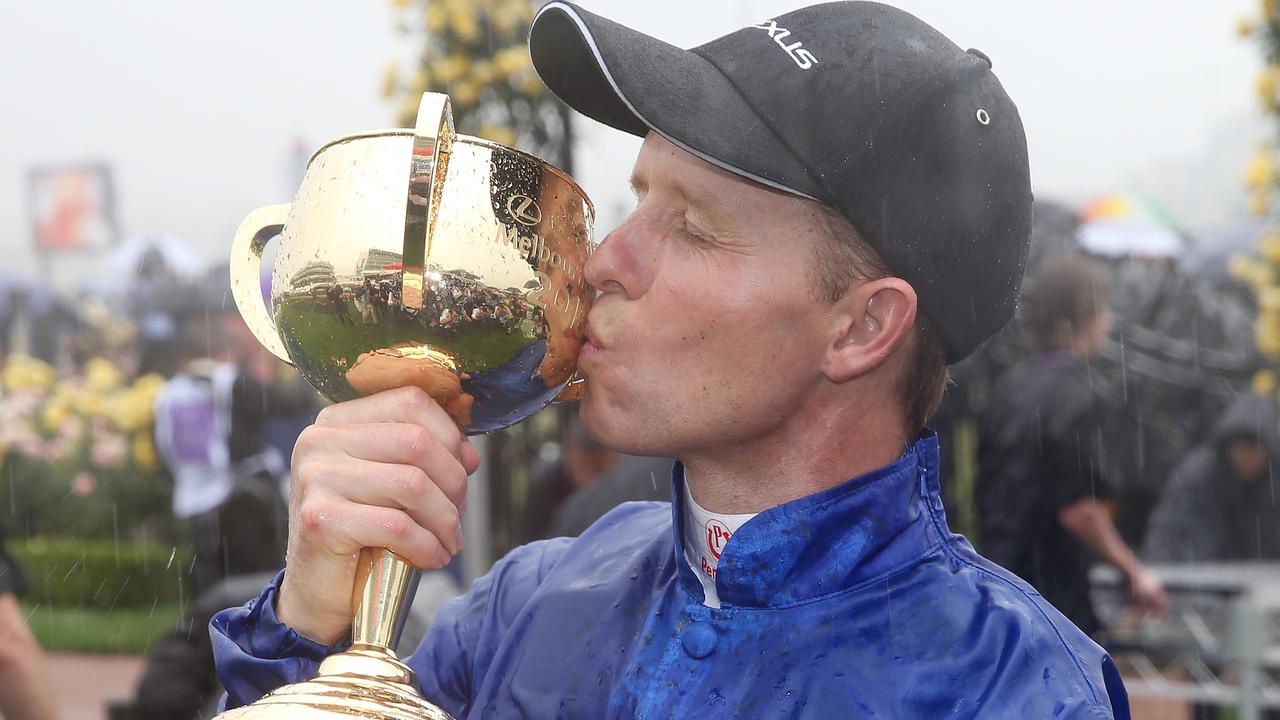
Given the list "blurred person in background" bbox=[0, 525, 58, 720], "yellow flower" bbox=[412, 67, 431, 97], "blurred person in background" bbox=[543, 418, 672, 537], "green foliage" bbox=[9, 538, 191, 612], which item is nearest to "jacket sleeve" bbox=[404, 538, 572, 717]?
"blurred person in background" bbox=[543, 418, 672, 537]

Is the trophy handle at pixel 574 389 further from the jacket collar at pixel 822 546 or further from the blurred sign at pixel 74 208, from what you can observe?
the blurred sign at pixel 74 208

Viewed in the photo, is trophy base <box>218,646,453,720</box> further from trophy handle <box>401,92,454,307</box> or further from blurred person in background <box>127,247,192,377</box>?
blurred person in background <box>127,247,192,377</box>

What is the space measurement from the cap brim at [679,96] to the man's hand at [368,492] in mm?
385

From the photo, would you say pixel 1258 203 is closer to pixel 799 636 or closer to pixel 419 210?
pixel 799 636

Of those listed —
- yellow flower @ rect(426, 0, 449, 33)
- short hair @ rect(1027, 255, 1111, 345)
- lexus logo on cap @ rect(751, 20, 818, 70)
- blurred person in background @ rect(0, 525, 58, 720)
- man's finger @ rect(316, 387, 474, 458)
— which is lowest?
blurred person in background @ rect(0, 525, 58, 720)

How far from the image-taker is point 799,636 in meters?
1.31

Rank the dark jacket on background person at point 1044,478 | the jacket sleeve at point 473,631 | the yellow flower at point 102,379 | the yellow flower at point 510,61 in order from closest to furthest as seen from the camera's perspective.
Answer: the jacket sleeve at point 473,631, the dark jacket on background person at point 1044,478, the yellow flower at point 510,61, the yellow flower at point 102,379

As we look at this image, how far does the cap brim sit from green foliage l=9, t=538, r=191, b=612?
7.64m

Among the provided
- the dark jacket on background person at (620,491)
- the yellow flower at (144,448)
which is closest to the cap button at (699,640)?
the dark jacket on background person at (620,491)

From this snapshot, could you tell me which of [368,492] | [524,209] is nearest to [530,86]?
[524,209]

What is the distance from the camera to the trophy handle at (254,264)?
4.65 ft

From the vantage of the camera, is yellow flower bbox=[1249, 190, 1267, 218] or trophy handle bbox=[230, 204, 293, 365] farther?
yellow flower bbox=[1249, 190, 1267, 218]

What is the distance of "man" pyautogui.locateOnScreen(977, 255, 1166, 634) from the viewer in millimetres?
4168

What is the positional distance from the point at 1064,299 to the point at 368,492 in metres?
3.77
